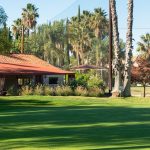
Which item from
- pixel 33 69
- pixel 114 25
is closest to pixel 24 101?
pixel 114 25

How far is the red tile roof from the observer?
5104 centimetres

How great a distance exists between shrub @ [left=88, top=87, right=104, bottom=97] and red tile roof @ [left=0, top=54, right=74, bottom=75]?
22.4 ft

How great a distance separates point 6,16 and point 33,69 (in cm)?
1081

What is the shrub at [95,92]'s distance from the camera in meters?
46.7

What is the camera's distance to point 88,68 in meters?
85.1

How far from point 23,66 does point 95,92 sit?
39.4 ft

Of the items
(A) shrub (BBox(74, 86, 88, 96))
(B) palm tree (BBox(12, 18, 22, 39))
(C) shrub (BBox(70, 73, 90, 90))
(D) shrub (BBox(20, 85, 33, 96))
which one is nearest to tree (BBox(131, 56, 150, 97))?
(C) shrub (BBox(70, 73, 90, 90))

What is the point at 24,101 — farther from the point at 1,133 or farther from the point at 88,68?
the point at 88,68

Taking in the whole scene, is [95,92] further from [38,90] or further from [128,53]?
[38,90]

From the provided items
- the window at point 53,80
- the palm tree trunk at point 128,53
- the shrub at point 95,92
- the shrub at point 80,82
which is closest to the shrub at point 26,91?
the shrub at point 80,82

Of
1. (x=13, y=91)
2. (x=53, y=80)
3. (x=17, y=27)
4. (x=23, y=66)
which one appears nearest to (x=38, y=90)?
(x=13, y=91)

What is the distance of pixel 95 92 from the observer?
154 feet

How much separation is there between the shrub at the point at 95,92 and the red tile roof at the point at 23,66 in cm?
683

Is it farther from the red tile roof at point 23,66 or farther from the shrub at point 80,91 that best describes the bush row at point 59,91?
the red tile roof at point 23,66
